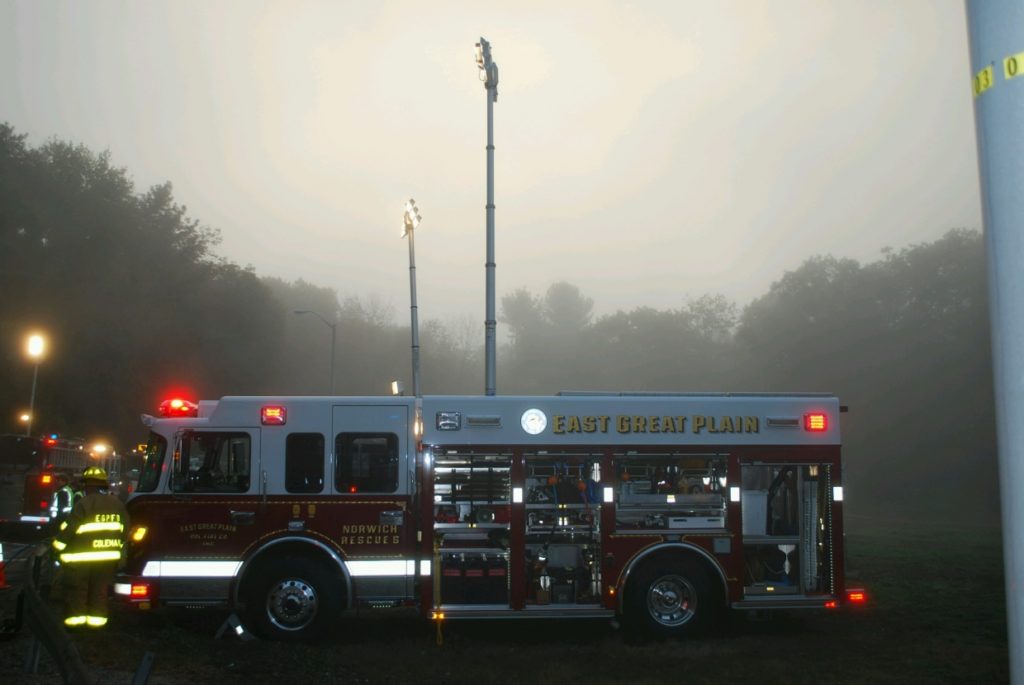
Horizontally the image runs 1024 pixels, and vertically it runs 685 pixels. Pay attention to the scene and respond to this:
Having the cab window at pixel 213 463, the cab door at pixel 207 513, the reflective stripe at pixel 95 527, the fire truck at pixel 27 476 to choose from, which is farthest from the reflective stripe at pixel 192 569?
the fire truck at pixel 27 476

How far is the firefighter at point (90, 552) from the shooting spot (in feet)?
33.8

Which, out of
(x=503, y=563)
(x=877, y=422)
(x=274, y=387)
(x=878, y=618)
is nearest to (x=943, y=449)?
(x=877, y=422)

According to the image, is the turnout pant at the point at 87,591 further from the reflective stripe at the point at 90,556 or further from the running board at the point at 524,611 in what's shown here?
the running board at the point at 524,611

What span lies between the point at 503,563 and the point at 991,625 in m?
5.59

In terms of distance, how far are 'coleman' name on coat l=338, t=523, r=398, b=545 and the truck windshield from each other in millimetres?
2090

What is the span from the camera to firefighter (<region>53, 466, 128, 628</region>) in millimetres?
10305

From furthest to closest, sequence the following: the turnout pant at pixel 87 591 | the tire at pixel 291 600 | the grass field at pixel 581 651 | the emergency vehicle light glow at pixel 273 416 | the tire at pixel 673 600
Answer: the emergency vehicle light glow at pixel 273 416
the tire at pixel 673 600
the tire at pixel 291 600
the turnout pant at pixel 87 591
the grass field at pixel 581 651

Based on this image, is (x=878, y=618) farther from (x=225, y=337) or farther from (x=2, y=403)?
(x=225, y=337)

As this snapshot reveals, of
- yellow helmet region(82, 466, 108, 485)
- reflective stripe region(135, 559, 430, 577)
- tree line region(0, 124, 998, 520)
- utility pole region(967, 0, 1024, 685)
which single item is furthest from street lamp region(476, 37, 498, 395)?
tree line region(0, 124, 998, 520)

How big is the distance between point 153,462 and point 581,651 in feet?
16.3

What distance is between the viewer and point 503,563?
11.0 m

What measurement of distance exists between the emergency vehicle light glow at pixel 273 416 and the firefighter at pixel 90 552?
67.7 inches

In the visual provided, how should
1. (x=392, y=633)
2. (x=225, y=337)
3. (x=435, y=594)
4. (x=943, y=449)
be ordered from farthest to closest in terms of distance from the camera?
(x=943, y=449) → (x=225, y=337) → (x=392, y=633) → (x=435, y=594)

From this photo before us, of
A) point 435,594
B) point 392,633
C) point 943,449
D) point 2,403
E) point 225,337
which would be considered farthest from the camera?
point 943,449
